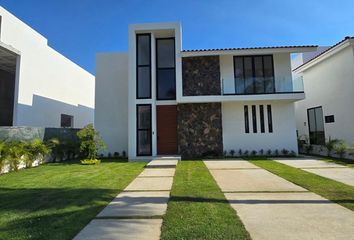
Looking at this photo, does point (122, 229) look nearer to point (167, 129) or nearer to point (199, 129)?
point (167, 129)

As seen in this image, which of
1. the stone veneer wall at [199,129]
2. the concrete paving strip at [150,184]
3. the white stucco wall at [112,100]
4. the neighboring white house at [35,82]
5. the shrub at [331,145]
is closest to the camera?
the concrete paving strip at [150,184]

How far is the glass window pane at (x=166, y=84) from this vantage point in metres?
14.8

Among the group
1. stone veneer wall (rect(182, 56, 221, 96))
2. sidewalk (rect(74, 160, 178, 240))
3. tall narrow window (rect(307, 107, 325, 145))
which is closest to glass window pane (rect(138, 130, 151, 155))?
stone veneer wall (rect(182, 56, 221, 96))

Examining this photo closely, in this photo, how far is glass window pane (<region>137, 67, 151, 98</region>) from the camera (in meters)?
14.3

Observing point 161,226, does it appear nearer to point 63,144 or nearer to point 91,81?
point 63,144

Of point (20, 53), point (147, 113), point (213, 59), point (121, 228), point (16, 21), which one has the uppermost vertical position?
point (16, 21)

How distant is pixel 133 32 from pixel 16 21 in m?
8.84

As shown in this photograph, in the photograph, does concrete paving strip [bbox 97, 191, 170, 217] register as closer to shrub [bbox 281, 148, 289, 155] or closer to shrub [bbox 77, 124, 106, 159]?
shrub [bbox 77, 124, 106, 159]

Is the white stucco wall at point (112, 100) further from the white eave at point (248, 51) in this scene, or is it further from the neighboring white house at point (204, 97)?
the white eave at point (248, 51)

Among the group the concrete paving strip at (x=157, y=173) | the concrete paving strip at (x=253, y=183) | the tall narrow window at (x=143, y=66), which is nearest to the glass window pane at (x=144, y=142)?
the tall narrow window at (x=143, y=66)

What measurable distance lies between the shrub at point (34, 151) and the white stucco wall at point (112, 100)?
13.6ft

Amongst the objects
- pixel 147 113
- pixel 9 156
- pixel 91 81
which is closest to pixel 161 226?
pixel 9 156

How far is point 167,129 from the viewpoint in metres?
14.7

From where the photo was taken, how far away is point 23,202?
5.27 m
